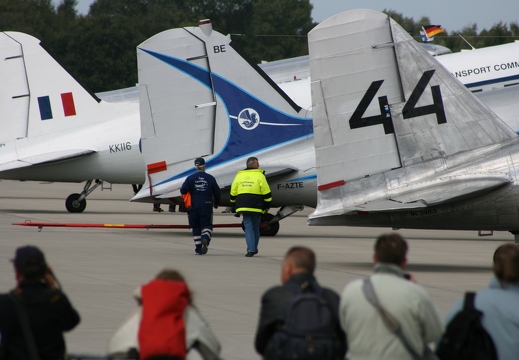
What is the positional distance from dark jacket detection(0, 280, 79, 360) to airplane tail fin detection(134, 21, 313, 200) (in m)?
14.0

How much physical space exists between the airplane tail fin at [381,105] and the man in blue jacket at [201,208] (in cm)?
280

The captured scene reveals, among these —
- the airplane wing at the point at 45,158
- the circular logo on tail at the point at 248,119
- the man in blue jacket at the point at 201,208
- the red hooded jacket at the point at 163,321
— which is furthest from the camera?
the airplane wing at the point at 45,158

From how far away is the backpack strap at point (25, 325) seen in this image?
496 cm

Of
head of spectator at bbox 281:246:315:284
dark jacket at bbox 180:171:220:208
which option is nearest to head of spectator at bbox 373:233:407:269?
head of spectator at bbox 281:246:315:284

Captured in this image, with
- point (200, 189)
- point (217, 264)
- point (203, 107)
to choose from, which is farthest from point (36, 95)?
point (217, 264)

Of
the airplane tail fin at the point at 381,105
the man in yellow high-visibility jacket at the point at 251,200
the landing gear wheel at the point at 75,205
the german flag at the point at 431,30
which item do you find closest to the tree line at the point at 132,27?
the german flag at the point at 431,30

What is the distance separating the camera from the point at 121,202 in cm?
3247

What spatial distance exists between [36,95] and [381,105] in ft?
46.0

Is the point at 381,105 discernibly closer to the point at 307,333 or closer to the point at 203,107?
the point at 203,107

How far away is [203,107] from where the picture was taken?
1970 centimetres

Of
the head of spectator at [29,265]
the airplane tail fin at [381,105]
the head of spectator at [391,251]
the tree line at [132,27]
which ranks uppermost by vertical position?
the tree line at [132,27]

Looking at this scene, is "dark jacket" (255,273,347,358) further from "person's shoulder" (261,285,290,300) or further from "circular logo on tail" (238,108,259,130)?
"circular logo on tail" (238,108,259,130)

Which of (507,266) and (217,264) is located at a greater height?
(507,266)

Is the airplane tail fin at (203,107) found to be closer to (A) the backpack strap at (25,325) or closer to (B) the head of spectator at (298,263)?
(B) the head of spectator at (298,263)
